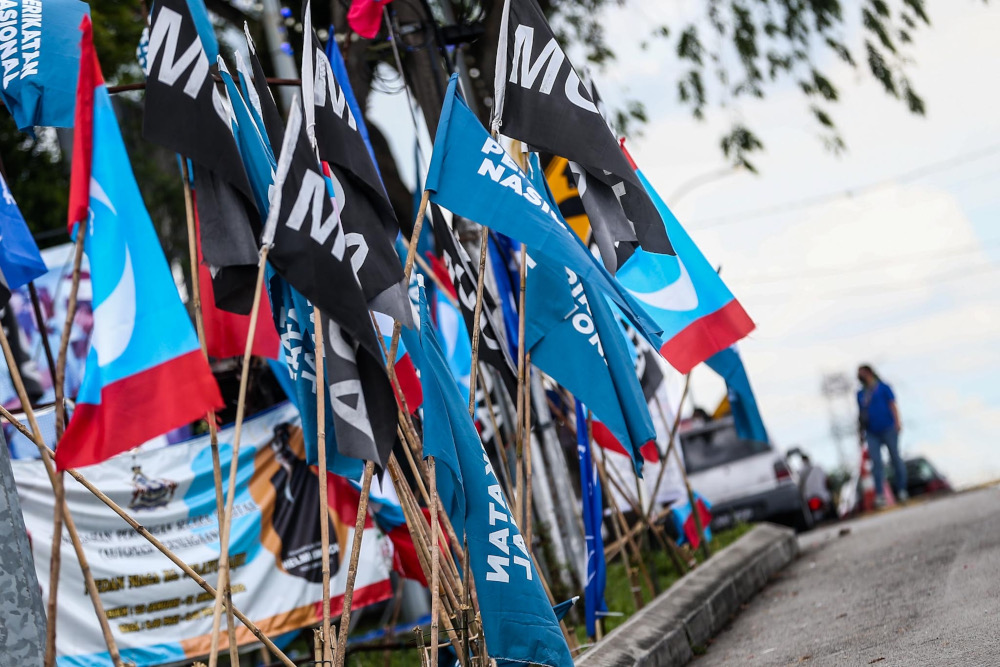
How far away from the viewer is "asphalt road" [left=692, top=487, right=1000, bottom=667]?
5078 millimetres

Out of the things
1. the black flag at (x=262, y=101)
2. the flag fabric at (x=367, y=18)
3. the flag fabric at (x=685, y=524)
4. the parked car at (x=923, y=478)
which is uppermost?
the flag fabric at (x=367, y=18)

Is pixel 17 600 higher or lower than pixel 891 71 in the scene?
lower

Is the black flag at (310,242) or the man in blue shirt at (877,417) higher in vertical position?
the black flag at (310,242)

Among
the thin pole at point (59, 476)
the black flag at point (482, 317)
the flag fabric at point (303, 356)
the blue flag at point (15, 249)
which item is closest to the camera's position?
the thin pole at point (59, 476)

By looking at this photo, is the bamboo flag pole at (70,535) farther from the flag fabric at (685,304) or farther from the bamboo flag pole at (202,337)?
the flag fabric at (685,304)

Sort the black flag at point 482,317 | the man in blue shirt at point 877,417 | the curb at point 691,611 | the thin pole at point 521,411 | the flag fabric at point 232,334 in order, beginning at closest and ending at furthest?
the flag fabric at point 232,334, the thin pole at point 521,411, the curb at point 691,611, the black flag at point 482,317, the man in blue shirt at point 877,417

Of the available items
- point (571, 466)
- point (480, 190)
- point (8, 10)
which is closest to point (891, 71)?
point (571, 466)

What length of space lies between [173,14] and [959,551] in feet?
20.3

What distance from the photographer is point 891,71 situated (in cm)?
1192

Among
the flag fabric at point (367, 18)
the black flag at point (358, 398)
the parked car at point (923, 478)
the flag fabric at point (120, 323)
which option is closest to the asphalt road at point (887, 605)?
the black flag at point (358, 398)

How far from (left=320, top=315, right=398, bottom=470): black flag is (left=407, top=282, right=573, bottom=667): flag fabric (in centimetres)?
39

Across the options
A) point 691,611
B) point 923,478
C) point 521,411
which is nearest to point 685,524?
point 691,611

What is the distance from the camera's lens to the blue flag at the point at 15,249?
459 centimetres

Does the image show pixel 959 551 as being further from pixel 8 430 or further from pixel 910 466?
pixel 910 466
